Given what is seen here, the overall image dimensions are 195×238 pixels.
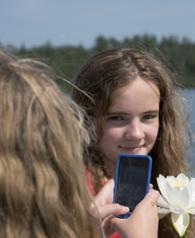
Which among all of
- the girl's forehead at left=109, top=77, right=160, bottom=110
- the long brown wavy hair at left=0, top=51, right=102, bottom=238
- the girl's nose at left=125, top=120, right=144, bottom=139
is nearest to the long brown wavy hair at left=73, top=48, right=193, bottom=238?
the girl's forehead at left=109, top=77, right=160, bottom=110

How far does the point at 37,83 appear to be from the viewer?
69.6 inches

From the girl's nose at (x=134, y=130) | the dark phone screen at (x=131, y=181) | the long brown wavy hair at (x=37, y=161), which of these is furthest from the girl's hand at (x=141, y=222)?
the girl's nose at (x=134, y=130)

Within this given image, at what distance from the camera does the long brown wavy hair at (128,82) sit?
301 centimetres

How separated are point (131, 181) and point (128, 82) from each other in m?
→ 0.70

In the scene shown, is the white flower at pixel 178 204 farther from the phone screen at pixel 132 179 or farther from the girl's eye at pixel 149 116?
the girl's eye at pixel 149 116

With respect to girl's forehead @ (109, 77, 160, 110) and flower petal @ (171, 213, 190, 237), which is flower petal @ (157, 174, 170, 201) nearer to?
flower petal @ (171, 213, 190, 237)

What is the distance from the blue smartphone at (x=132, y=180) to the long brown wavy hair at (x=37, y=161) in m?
0.59

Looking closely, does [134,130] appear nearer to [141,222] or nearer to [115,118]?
[115,118]

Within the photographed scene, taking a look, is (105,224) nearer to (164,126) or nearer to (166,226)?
(166,226)

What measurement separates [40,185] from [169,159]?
1.62 m

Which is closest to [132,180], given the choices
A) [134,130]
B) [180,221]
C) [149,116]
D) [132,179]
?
[132,179]

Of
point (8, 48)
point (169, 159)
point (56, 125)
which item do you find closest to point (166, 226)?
point (169, 159)

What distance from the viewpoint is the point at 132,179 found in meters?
2.44

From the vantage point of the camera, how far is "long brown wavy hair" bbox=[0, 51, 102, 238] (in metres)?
1.68
